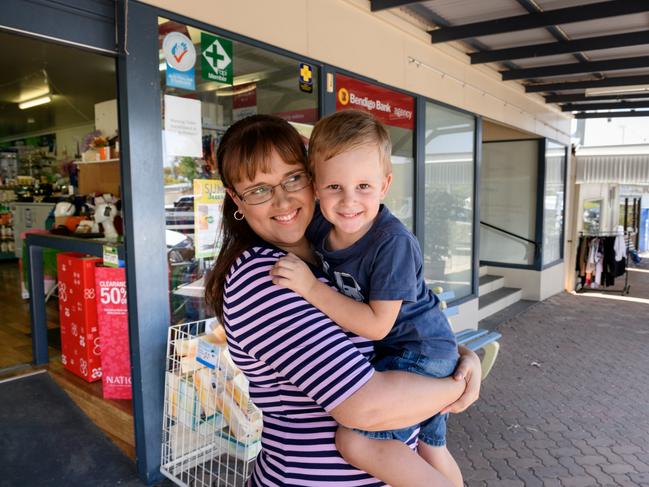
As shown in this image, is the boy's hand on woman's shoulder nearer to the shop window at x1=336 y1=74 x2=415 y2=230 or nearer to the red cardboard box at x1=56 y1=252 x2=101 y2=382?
the red cardboard box at x1=56 y1=252 x2=101 y2=382

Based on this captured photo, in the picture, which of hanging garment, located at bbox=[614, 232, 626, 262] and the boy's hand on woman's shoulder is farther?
hanging garment, located at bbox=[614, 232, 626, 262]

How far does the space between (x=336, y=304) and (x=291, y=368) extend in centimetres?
17

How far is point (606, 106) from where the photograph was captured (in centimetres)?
804

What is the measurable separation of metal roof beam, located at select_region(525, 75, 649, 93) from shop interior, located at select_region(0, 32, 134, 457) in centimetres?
588

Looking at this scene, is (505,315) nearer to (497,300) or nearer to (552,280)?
(497,300)

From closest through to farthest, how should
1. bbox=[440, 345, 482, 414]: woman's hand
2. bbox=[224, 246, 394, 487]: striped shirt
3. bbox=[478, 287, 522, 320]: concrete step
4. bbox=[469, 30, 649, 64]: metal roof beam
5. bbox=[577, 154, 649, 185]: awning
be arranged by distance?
bbox=[224, 246, 394, 487]: striped shirt → bbox=[440, 345, 482, 414]: woman's hand → bbox=[469, 30, 649, 64]: metal roof beam → bbox=[478, 287, 522, 320]: concrete step → bbox=[577, 154, 649, 185]: awning

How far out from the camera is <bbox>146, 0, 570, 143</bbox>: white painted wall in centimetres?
299

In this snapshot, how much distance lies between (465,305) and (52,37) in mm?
5088

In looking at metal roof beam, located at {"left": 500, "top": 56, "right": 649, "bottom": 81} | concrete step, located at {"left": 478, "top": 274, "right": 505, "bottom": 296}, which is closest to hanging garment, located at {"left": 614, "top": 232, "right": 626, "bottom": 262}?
concrete step, located at {"left": 478, "top": 274, "right": 505, "bottom": 296}

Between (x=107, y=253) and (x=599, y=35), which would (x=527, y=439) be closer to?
(x=107, y=253)

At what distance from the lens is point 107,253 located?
9.23 feet

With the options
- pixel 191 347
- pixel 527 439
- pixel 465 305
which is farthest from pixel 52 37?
pixel 465 305

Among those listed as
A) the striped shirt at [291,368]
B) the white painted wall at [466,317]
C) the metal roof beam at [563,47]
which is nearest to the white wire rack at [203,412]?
the striped shirt at [291,368]

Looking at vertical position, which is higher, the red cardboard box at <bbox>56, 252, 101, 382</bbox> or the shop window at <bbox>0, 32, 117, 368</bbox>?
the shop window at <bbox>0, 32, 117, 368</bbox>
